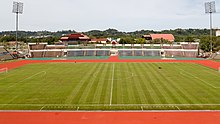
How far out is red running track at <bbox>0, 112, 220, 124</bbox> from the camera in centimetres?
1694

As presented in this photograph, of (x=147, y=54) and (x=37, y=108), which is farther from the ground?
(x=147, y=54)

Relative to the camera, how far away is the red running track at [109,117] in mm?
16938

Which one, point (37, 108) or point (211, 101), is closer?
point (37, 108)

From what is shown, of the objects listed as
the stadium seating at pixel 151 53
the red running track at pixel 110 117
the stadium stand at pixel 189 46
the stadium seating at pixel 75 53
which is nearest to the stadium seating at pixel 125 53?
the stadium seating at pixel 151 53

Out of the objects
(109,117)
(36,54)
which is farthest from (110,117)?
(36,54)

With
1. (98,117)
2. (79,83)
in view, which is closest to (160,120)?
(98,117)

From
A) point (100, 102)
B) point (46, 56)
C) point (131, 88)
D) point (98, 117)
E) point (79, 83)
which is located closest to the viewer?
point (98, 117)

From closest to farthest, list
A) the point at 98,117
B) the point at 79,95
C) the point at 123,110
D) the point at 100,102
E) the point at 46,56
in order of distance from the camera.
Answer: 1. the point at 98,117
2. the point at 123,110
3. the point at 100,102
4. the point at 79,95
5. the point at 46,56

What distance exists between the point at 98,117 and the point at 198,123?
738 cm

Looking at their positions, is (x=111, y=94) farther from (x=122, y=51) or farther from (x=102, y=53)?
(x=122, y=51)

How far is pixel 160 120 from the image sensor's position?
56.4ft

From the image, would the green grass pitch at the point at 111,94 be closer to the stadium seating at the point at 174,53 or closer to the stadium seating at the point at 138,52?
the stadium seating at the point at 174,53

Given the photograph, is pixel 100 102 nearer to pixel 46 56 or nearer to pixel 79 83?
pixel 79 83

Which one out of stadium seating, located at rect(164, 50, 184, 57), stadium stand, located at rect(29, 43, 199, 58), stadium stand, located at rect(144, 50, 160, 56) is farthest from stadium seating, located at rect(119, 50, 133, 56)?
stadium seating, located at rect(164, 50, 184, 57)
